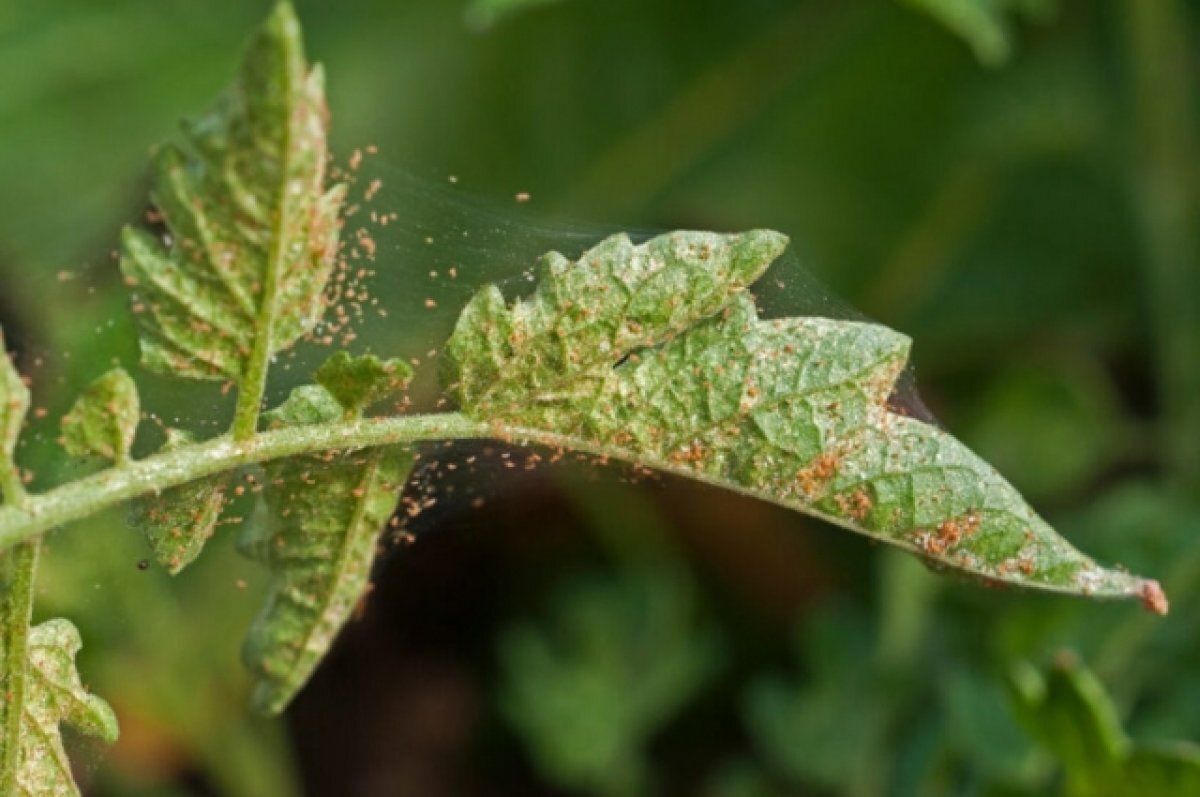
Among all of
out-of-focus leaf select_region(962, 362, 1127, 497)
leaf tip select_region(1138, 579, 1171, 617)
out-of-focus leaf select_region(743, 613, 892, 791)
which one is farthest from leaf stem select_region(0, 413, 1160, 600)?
out-of-focus leaf select_region(962, 362, 1127, 497)

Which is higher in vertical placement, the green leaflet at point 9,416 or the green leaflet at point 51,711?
the green leaflet at point 9,416

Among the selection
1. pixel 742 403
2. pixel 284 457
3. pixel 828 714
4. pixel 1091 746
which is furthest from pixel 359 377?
pixel 828 714

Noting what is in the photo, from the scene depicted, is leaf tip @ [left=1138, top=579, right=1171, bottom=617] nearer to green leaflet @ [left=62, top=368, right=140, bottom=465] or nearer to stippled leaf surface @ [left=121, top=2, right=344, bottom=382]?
stippled leaf surface @ [left=121, top=2, right=344, bottom=382]

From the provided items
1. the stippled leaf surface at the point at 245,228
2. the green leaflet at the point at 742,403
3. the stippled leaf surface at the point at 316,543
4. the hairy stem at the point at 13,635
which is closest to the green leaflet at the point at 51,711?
the hairy stem at the point at 13,635

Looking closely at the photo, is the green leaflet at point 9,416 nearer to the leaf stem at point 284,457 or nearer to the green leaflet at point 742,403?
the leaf stem at point 284,457

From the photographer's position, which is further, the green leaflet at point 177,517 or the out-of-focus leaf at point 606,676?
the out-of-focus leaf at point 606,676

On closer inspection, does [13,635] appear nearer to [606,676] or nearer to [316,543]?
[316,543]

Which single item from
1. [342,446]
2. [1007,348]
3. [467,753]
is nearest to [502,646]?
[467,753]
